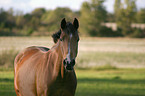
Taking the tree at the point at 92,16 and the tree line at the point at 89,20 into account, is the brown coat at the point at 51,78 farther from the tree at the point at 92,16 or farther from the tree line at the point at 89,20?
the tree at the point at 92,16

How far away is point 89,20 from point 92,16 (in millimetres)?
1496

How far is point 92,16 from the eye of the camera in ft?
161

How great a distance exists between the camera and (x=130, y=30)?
133 feet

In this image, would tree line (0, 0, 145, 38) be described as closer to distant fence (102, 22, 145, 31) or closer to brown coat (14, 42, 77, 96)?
distant fence (102, 22, 145, 31)

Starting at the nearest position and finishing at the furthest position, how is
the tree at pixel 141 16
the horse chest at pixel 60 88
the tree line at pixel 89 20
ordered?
the horse chest at pixel 60 88
the tree line at pixel 89 20
the tree at pixel 141 16

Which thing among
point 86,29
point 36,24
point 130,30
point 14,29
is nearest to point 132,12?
point 130,30

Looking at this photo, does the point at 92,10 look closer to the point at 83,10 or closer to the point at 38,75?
the point at 83,10

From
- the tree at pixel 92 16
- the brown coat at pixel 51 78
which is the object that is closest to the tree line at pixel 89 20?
the tree at pixel 92 16

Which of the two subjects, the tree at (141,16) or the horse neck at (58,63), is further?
the tree at (141,16)

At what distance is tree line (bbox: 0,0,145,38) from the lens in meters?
35.7

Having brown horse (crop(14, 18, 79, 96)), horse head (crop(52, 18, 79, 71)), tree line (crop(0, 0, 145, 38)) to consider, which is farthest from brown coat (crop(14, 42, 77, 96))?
tree line (crop(0, 0, 145, 38))

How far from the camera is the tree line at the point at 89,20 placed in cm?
3566

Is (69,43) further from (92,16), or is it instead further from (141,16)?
(92,16)

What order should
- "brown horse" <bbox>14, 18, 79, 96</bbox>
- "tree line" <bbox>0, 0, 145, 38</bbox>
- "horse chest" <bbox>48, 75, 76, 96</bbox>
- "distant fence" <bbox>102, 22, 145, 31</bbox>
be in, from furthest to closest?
"distant fence" <bbox>102, 22, 145, 31</bbox> → "tree line" <bbox>0, 0, 145, 38</bbox> → "horse chest" <bbox>48, 75, 76, 96</bbox> → "brown horse" <bbox>14, 18, 79, 96</bbox>
